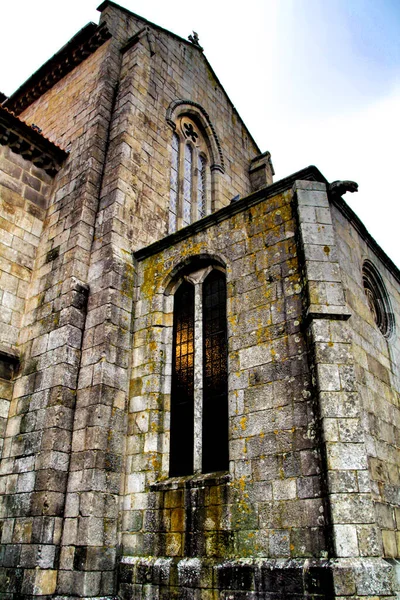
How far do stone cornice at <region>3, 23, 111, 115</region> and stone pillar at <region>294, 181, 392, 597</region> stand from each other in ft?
24.7

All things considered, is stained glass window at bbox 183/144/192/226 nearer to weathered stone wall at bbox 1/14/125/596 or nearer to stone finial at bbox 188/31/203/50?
weathered stone wall at bbox 1/14/125/596

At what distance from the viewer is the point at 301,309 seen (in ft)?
20.8

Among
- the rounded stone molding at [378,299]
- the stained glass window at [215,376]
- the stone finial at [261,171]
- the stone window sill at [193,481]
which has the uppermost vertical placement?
the stone finial at [261,171]

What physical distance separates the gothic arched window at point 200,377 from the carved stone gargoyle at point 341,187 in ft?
6.94

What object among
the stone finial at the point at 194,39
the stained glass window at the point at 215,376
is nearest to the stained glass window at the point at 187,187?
the stained glass window at the point at 215,376

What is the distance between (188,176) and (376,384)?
708cm

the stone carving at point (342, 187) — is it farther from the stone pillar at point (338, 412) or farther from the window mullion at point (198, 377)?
the window mullion at point (198, 377)

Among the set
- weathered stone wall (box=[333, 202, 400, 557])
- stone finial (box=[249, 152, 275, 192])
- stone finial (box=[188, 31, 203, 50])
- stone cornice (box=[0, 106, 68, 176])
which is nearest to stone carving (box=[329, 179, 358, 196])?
weathered stone wall (box=[333, 202, 400, 557])

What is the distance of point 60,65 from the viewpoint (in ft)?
40.5

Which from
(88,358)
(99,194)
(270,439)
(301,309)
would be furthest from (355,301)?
(99,194)

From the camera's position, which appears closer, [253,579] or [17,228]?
[253,579]

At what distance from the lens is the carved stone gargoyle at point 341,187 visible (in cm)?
705

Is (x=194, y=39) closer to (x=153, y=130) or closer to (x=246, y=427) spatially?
(x=153, y=130)

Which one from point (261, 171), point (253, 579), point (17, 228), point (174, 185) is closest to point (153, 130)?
point (174, 185)
